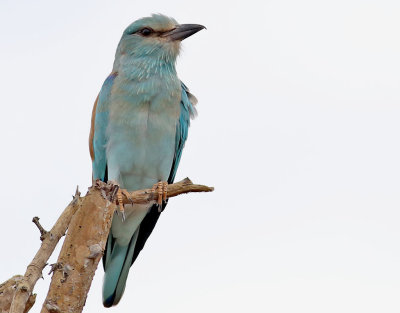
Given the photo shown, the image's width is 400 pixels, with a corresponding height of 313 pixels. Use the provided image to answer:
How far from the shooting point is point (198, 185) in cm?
555

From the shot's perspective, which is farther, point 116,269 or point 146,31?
point 146,31

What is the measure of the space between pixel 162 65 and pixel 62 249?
3.47m

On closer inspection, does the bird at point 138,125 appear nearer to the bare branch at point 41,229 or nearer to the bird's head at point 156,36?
the bird's head at point 156,36

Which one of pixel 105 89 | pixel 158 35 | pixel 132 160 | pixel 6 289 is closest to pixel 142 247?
pixel 132 160

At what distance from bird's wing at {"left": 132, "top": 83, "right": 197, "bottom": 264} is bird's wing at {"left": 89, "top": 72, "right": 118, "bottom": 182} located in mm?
678

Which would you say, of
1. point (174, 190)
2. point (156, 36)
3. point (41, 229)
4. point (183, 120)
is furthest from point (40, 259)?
point (156, 36)

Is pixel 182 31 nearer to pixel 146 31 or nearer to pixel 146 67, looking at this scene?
pixel 146 31

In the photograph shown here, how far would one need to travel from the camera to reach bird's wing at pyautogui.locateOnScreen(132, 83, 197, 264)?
7.45 m

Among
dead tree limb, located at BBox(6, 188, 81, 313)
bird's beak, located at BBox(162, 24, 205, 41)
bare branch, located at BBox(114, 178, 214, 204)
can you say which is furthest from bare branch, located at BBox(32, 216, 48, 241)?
bird's beak, located at BBox(162, 24, 205, 41)

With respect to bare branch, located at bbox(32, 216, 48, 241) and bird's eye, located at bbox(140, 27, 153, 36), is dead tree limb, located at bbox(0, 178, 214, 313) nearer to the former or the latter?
bare branch, located at bbox(32, 216, 48, 241)

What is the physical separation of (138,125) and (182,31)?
1.27m

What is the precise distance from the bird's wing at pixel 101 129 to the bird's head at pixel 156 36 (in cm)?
39

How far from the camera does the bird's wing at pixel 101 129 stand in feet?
23.8

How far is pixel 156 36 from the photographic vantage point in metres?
7.68
